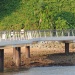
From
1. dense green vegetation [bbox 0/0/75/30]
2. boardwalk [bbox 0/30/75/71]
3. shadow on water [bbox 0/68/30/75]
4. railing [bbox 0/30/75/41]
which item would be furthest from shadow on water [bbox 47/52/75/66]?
dense green vegetation [bbox 0/0/75/30]

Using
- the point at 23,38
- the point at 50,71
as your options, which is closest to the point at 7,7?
the point at 23,38

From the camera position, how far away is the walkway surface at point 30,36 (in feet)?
186

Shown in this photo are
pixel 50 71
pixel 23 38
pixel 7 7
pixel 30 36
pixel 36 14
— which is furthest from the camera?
pixel 7 7

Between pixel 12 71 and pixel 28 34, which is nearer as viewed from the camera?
pixel 12 71

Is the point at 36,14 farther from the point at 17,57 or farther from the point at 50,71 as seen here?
the point at 50,71

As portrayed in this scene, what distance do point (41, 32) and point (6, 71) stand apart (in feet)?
34.3

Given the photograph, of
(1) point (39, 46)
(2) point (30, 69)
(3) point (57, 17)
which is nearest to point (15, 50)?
(2) point (30, 69)

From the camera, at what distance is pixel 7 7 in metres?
98.1

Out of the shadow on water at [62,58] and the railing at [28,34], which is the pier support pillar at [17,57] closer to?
the railing at [28,34]

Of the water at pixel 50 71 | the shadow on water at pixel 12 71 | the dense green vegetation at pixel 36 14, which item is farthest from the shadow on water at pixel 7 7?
the shadow on water at pixel 12 71

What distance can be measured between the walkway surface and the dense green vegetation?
73.6 feet

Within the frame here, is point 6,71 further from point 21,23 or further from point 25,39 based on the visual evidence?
point 21,23

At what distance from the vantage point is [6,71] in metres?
60.1

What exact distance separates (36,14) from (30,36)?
30803 mm
